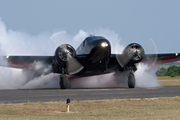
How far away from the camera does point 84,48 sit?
2856cm

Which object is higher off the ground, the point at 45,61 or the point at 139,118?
the point at 45,61

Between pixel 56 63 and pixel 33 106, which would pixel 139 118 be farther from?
pixel 56 63

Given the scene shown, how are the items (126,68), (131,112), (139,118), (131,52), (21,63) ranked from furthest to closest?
1. (21,63)
2. (126,68)
3. (131,52)
4. (131,112)
5. (139,118)

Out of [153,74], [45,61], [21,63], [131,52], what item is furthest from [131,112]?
[153,74]

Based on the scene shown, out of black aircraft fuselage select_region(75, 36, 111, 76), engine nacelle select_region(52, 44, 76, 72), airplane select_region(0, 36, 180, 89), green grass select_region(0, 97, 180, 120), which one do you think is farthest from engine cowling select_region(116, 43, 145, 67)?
green grass select_region(0, 97, 180, 120)

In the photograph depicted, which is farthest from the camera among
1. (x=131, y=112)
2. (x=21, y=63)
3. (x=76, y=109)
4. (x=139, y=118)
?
(x=21, y=63)

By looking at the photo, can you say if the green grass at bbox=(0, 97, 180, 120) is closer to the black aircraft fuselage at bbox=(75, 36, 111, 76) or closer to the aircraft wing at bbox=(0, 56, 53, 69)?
the black aircraft fuselage at bbox=(75, 36, 111, 76)

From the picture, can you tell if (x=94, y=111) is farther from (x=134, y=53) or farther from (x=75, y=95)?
(x=134, y=53)

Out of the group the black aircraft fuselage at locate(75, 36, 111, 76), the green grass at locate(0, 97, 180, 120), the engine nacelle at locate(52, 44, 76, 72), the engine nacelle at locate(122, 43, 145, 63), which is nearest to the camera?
the green grass at locate(0, 97, 180, 120)

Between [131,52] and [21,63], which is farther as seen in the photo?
[21,63]

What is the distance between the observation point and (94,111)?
39.9ft

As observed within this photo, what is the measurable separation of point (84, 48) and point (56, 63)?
10.7ft

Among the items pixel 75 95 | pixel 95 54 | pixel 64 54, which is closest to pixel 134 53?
pixel 95 54

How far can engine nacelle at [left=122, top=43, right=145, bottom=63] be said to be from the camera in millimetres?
26594
